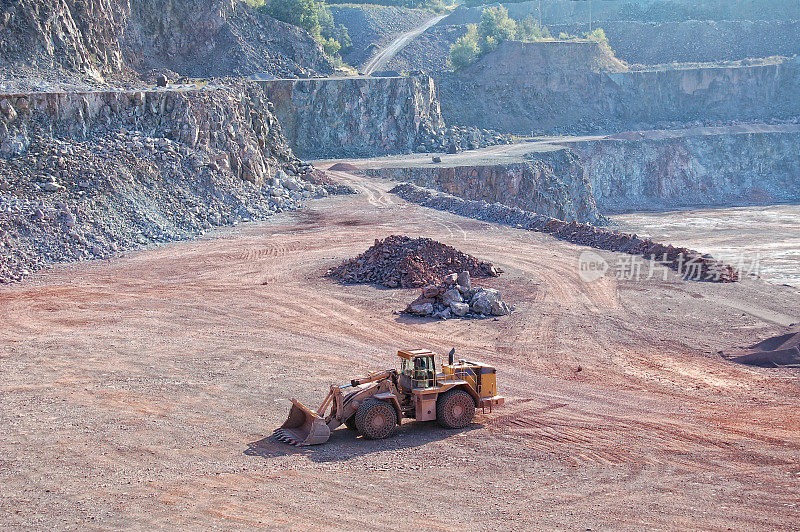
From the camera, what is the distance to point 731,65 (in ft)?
252

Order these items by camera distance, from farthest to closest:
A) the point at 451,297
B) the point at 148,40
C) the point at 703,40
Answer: the point at 703,40 < the point at 148,40 < the point at 451,297

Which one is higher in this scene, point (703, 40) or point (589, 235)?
point (703, 40)

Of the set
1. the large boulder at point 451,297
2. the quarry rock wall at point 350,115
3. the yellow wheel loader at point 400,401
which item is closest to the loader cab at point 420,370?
the yellow wheel loader at point 400,401

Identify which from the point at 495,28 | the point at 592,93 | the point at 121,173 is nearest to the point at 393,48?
the point at 495,28

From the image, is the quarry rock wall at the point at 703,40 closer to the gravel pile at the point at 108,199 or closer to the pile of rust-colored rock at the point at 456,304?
the gravel pile at the point at 108,199

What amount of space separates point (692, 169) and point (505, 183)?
22746 mm

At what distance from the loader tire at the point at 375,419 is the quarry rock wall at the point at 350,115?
137ft

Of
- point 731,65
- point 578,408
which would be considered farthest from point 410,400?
point 731,65

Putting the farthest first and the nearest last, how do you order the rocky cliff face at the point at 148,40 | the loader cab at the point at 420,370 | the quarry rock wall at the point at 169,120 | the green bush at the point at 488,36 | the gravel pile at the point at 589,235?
1. the green bush at the point at 488,36
2. the rocky cliff face at the point at 148,40
3. the quarry rock wall at the point at 169,120
4. the gravel pile at the point at 589,235
5. the loader cab at the point at 420,370

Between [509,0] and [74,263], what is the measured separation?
8710cm

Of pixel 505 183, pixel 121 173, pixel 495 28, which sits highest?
pixel 495 28

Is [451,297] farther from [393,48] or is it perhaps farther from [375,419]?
[393,48]

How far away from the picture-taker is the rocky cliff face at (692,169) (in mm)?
61062

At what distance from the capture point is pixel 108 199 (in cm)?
3147
